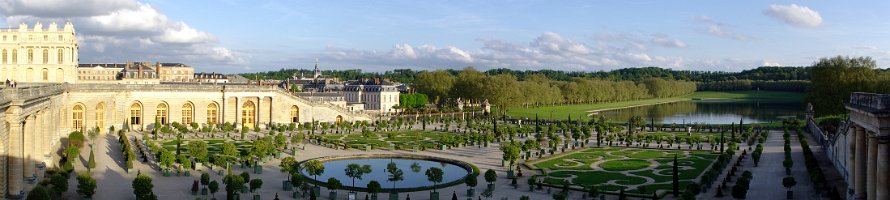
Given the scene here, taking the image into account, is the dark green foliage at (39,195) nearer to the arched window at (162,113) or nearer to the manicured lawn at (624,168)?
the manicured lawn at (624,168)

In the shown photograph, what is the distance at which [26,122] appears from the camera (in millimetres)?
32094

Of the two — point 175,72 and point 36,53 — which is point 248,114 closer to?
point 36,53

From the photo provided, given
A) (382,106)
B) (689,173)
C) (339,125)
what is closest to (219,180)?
(689,173)

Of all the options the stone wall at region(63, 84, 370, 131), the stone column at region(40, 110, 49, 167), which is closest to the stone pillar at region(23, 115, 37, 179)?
the stone column at region(40, 110, 49, 167)

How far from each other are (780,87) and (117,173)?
605ft

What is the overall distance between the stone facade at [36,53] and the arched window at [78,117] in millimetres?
4147

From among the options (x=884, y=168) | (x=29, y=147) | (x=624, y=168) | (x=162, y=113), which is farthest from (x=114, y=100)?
(x=884, y=168)

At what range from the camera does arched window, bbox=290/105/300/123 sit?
76219 millimetres

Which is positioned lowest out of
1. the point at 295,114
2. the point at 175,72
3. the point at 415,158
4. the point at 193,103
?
the point at 415,158

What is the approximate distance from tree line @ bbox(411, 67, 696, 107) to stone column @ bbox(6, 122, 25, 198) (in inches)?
3139

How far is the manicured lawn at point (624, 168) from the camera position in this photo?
125ft

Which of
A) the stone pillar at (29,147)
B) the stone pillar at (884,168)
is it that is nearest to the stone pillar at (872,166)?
the stone pillar at (884,168)

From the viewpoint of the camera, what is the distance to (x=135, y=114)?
66438 mm

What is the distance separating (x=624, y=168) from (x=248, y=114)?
42986 millimetres
